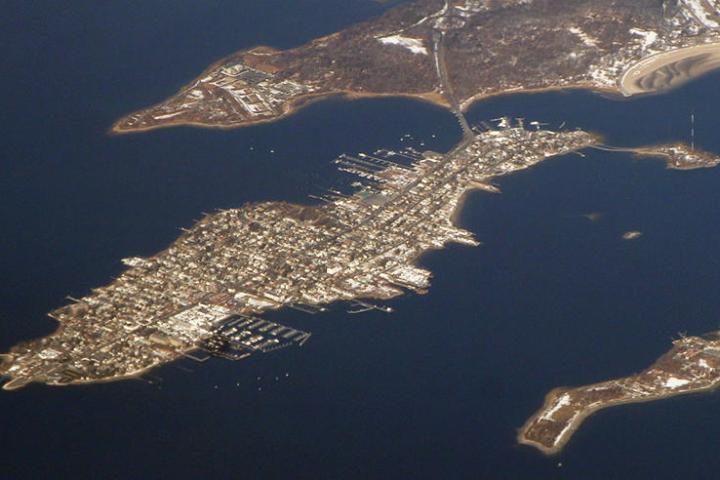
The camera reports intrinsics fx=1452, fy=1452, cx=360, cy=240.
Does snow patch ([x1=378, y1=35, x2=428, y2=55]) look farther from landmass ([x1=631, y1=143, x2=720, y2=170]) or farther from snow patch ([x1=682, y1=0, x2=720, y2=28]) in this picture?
snow patch ([x1=682, y1=0, x2=720, y2=28])

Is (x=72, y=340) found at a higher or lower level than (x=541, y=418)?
higher

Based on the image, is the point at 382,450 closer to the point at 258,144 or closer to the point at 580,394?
the point at 580,394

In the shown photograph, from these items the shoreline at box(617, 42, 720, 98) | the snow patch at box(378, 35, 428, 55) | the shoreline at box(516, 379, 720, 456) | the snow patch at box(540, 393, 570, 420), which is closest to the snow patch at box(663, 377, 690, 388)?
the shoreline at box(516, 379, 720, 456)

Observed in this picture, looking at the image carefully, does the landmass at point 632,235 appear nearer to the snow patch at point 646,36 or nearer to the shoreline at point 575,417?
the shoreline at point 575,417

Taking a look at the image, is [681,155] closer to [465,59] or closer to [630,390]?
[465,59]

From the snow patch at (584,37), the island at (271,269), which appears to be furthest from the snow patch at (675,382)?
the snow patch at (584,37)

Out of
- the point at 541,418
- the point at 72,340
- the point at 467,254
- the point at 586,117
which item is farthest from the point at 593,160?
the point at 72,340
